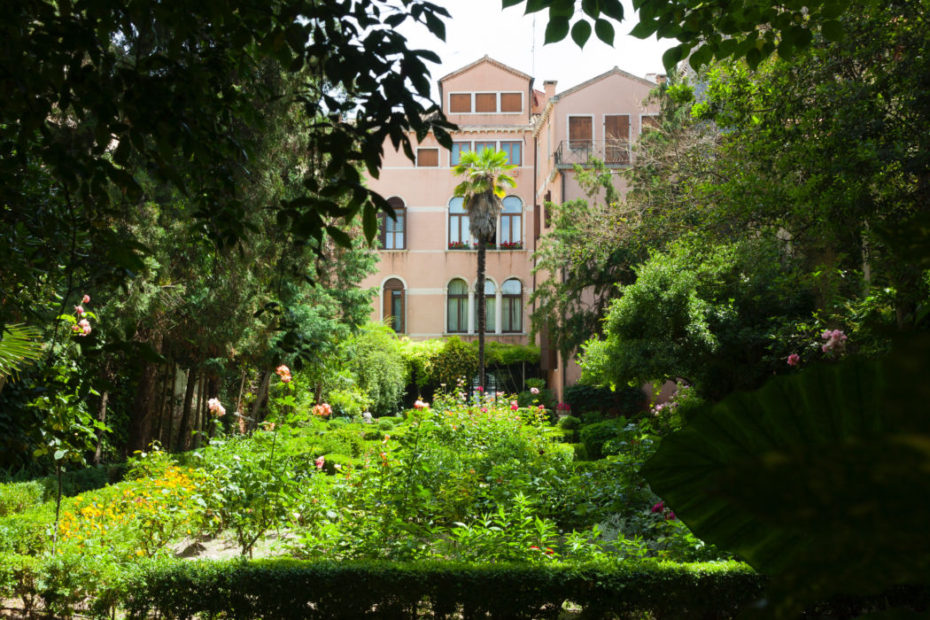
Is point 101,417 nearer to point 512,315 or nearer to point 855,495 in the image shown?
point 855,495

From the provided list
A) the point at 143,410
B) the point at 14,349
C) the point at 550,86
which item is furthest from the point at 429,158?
the point at 14,349

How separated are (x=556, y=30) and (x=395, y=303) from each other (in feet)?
77.0

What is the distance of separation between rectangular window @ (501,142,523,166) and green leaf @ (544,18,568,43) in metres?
23.4

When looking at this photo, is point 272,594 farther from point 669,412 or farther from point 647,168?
point 647,168

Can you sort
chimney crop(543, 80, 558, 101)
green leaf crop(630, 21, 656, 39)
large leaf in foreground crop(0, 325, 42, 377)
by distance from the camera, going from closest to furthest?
green leaf crop(630, 21, 656, 39) < large leaf in foreground crop(0, 325, 42, 377) < chimney crop(543, 80, 558, 101)

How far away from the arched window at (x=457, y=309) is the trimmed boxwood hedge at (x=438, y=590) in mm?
20587

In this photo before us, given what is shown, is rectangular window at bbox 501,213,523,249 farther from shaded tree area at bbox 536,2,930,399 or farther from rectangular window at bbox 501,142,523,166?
shaded tree area at bbox 536,2,930,399

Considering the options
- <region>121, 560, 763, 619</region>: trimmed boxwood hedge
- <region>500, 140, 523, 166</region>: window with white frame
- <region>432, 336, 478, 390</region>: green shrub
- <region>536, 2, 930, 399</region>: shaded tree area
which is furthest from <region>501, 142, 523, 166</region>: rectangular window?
<region>121, 560, 763, 619</region>: trimmed boxwood hedge

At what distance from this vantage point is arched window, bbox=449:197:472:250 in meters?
25.7

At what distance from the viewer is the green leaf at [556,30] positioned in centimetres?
249

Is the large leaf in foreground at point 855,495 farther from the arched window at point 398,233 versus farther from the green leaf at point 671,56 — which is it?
the arched window at point 398,233

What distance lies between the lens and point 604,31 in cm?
250

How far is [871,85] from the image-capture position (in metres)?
6.13

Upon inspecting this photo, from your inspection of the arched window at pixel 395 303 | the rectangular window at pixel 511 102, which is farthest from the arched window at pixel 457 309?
the rectangular window at pixel 511 102
